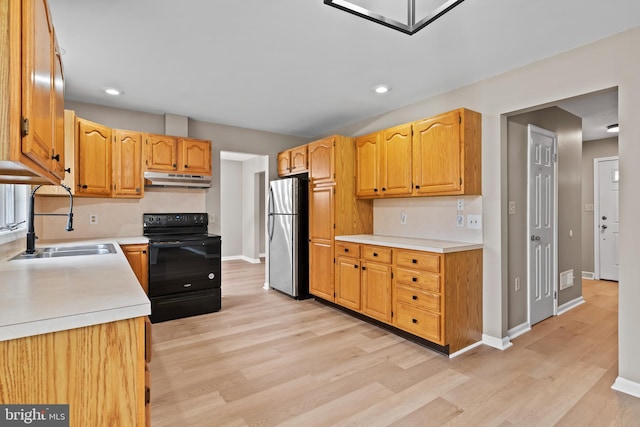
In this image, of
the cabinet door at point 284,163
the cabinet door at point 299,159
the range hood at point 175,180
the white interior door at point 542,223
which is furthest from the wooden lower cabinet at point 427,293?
the range hood at point 175,180

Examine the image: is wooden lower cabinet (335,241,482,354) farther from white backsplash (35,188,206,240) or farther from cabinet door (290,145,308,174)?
white backsplash (35,188,206,240)

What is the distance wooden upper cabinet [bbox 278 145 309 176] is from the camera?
14.5 ft

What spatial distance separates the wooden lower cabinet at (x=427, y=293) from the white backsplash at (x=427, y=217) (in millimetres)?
354

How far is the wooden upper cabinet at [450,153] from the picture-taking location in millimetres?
2867

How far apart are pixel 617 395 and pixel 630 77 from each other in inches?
83.0

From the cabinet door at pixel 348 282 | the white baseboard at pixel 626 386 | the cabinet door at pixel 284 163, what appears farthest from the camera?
the cabinet door at pixel 284 163

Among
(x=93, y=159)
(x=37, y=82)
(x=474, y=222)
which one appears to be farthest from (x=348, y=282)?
(x=37, y=82)

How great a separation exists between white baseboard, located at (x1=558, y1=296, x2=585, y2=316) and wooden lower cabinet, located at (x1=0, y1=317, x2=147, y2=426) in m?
4.34

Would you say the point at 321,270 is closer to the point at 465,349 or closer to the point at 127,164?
the point at 465,349

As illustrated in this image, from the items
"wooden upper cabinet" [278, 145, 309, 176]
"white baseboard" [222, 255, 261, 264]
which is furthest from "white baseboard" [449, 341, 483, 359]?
"white baseboard" [222, 255, 261, 264]

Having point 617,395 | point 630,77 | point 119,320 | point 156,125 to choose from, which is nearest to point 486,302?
point 617,395

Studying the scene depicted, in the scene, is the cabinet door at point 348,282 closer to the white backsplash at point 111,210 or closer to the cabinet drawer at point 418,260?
the cabinet drawer at point 418,260

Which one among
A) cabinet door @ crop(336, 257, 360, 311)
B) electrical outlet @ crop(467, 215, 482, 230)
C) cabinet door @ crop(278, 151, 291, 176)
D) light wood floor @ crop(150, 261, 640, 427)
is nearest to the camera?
light wood floor @ crop(150, 261, 640, 427)

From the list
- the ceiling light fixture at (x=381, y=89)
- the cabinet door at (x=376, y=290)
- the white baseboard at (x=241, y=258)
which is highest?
the ceiling light fixture at (x=381, y=89)
